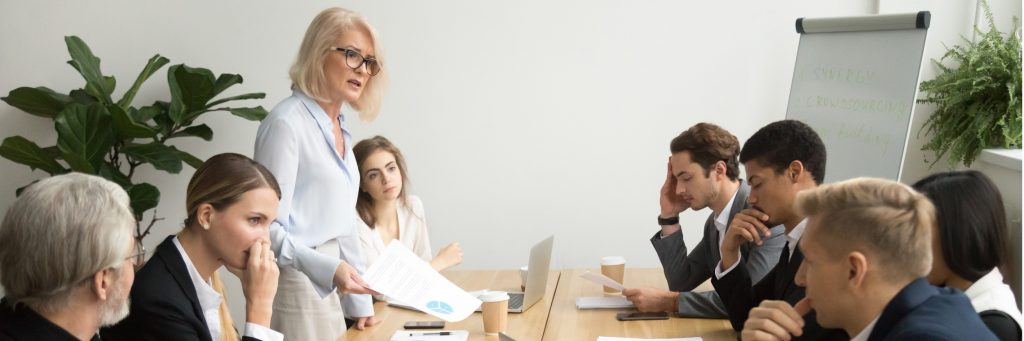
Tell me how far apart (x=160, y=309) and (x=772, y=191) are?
1.67 metres

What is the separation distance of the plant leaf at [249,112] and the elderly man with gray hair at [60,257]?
309cm

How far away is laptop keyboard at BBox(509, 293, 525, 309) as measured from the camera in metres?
3.27

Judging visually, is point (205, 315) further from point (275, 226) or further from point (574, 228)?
point (574, 228)

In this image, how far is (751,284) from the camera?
293 cm

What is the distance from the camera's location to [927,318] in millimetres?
1666

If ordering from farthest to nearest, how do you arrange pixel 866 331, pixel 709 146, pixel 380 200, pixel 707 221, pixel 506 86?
pixel 506 86, pixel 380 200, pixel 707 221, pixel 709 146, pixel 866 331

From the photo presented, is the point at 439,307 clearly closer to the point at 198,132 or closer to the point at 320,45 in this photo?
the point at 320,45

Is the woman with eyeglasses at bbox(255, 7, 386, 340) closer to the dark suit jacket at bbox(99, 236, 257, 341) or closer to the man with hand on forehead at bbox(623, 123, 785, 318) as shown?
the dark suit jacket at bbox(99, 236, 257, 341)

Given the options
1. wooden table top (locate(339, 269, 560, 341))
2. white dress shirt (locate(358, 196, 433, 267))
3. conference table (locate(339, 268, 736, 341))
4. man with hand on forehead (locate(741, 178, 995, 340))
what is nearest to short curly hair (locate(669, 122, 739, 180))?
conference table (locate(339, 268, 736, 341))

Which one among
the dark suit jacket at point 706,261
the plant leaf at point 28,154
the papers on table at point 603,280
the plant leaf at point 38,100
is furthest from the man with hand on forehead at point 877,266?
the plant leaf at point 38,100

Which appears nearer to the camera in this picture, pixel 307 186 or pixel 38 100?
pixel 307 186

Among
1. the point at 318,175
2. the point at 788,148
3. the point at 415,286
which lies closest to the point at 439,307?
the point at 415,286

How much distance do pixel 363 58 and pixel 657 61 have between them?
2367 mm

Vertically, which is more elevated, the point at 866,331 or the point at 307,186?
the point at 307,186
